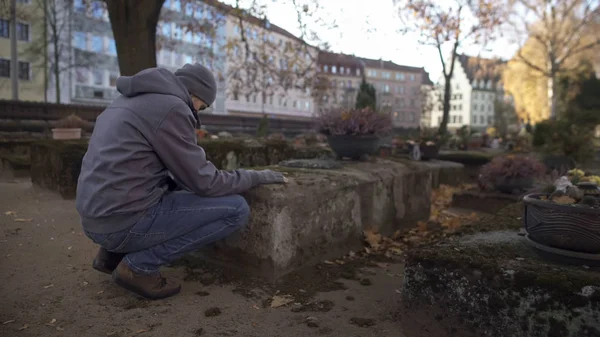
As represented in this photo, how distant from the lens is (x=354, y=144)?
5.24m

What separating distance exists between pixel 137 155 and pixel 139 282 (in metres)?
0.81

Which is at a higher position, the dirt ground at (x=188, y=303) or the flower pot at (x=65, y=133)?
the flower pot at (x=65, y=133)

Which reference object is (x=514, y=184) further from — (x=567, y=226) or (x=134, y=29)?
(x=134, y=29)

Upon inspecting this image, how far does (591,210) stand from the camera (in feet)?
7.38

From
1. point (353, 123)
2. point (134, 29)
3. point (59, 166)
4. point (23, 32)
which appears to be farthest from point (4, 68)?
point (353, 123)

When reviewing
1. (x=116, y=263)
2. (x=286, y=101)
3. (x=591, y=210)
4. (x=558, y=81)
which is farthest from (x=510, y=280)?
(x=286, y=101)

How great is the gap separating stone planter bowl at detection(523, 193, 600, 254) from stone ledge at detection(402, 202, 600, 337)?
0.13m

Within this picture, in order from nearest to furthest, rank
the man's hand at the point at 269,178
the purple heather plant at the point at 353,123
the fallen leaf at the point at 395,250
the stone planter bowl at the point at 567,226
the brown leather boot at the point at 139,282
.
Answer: the stone planter bowl at the point at 567,226
the brown leather boot at the point at 139,282
the man's hand at the point at 269,178
the fallen leaf at the point at 395,250
the purple heather plant at the point at 353,123

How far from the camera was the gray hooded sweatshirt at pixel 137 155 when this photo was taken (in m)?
2.47

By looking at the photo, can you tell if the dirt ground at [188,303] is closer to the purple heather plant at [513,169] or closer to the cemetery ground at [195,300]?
the cemetery ground at [195,300]

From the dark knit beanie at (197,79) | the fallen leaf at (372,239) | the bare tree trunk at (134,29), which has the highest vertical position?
the bare tree trunk at (134,29)

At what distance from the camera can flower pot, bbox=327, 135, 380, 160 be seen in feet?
17.1

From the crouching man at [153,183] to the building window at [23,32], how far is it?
35395 millimetres

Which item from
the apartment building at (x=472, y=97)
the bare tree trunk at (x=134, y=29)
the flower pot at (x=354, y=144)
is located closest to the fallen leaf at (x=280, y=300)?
the flower pot at (x=354, y=144)
